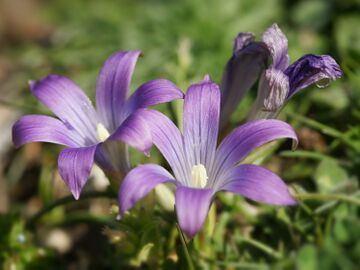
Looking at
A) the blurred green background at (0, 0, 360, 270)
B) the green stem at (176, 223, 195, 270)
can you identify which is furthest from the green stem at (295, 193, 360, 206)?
the green stem at (176, 223, 195, 270)

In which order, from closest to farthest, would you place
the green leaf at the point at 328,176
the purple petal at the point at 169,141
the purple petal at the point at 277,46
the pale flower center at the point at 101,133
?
1. the purple petal at the point at 169,141
2. the purple petal at the point at 277,46
3. the pale flower center at the point at 101,133
4. the green leaf at the point at 328,176

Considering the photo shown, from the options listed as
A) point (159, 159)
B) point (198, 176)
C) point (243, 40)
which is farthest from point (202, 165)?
point (159, 159)

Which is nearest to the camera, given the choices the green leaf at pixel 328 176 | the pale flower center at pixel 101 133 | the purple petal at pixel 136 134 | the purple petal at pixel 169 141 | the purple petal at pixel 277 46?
the purple petal at pixel 136 134

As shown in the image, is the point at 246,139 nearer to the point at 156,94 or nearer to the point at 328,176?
the point at 156,94

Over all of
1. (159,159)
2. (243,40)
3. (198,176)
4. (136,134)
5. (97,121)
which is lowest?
(159,159)

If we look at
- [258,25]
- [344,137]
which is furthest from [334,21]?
[344,137]

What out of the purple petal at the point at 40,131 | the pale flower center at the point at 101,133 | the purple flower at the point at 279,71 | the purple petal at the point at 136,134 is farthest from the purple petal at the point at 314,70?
the purple petal at the point at 40,131

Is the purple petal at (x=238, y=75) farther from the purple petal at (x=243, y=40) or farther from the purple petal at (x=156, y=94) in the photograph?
the purple petal at (x=156, y=94)
